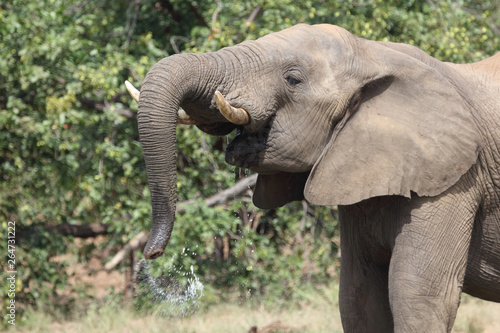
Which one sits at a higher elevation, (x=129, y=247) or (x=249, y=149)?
(x=249, y=149)

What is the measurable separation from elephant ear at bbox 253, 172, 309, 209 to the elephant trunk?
0.69 m

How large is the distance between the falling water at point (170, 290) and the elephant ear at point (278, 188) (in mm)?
2812

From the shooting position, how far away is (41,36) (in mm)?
7000

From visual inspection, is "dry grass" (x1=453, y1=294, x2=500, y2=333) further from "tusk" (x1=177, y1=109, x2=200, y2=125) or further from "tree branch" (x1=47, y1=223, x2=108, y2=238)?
"tusk" (x1=177, y1=109, x2=200, y2=125)

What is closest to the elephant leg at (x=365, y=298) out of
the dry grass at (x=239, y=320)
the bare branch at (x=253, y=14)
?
the dry grass at (x=239, y=320)

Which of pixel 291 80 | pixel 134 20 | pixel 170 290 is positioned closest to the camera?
pixel 291 80

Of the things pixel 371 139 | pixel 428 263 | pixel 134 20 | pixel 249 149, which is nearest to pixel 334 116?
pixel 371 139

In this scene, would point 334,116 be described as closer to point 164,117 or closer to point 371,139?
point 371,139

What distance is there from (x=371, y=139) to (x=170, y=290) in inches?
150

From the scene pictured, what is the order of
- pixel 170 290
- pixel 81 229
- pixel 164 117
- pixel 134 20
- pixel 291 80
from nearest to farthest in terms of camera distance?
1. pixel 164 117
2. pixel 291 80
3. pixel 170 290
4. pixel 81 229
5. pixel 134 20

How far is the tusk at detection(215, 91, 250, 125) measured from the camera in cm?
328

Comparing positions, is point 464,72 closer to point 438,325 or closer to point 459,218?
point 459,218

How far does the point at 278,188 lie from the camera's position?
13.1 feet

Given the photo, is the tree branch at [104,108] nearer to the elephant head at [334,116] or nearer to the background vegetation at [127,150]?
the background vegetation at [127,150]
